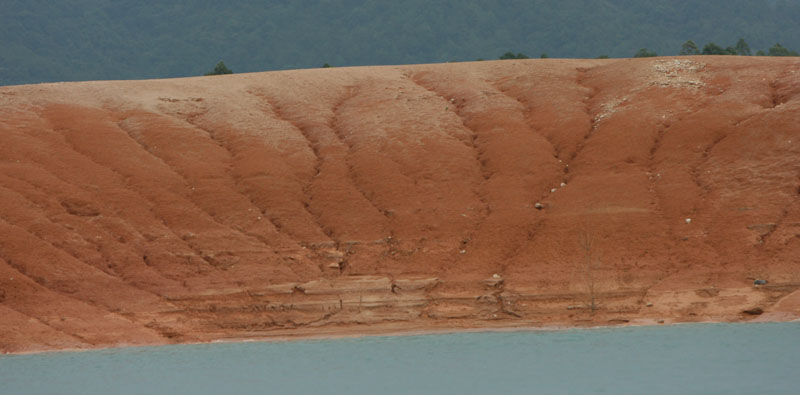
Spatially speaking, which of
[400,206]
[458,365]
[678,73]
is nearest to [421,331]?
[458,365]

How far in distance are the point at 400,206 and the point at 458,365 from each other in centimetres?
1902

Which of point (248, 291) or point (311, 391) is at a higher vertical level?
point (248, 291)

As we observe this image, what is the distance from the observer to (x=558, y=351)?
115ft

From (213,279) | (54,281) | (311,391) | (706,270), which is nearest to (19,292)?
(54,281)

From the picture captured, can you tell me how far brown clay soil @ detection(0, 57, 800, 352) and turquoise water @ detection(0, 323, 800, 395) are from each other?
2744 mm

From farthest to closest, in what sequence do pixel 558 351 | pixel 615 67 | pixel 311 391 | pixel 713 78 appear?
pixel 615 67, pixel 713 78, pixel 558 351, pixel 311 391

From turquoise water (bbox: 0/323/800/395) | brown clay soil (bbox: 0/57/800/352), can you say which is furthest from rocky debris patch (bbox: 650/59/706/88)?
turquoise water (bbox: 0/323/800/395)

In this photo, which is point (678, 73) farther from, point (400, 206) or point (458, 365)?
point (458, 365)

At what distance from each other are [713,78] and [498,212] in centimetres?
2082

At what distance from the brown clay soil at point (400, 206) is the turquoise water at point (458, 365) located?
2744 millimetres

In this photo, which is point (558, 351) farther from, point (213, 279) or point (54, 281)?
point (54, 281)

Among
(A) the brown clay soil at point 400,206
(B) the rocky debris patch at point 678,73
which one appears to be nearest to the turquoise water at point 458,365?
(A) the brown clay soil at point 400,206

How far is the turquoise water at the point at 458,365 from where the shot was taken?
29.9 metres

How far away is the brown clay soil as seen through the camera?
4250cm
